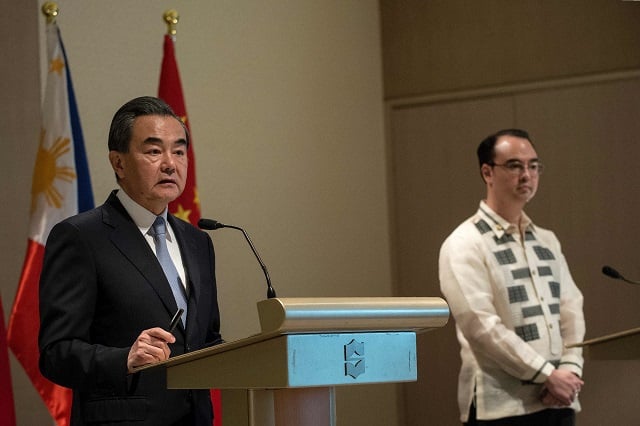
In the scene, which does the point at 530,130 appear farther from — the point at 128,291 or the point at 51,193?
the point at 128,291

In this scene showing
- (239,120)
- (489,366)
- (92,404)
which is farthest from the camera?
(239,120)

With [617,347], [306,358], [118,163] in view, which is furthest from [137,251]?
[617,347]

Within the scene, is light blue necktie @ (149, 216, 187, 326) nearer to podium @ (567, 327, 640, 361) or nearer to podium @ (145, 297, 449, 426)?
podium @ (145, 297, 449, 426)

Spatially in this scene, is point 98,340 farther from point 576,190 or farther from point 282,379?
point 576,190

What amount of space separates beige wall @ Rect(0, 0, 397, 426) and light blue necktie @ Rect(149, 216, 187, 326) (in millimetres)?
1858

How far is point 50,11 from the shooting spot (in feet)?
13.0

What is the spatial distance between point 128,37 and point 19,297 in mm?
1519

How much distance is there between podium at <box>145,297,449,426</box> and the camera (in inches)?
69.2

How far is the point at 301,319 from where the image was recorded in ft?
5.69

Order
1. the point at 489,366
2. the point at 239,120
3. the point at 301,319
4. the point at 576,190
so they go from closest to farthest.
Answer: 1. the point at 301,319
2. the point at 489,366
3. the point at 239,120
4. the point at 576,190

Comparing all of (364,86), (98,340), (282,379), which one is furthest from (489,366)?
(364,86)

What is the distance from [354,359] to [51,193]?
2.30 metres

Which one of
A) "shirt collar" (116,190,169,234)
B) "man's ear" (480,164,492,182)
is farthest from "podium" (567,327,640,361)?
"shirt collar" (116,190,169,234)

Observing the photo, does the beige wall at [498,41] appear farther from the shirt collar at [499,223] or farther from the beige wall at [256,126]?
the shirt collar at [499,223]
